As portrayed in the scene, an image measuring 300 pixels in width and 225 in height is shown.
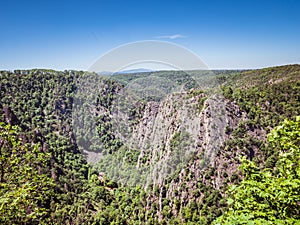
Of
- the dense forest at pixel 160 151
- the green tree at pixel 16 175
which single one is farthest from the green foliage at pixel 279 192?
the green tree at pixel 16 175

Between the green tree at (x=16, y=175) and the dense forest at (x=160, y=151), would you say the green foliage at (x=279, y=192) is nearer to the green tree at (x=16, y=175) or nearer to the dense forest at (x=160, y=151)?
the dense forest at (x=160, y=151)

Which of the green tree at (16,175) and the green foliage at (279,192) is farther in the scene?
the green tree at (16,175)

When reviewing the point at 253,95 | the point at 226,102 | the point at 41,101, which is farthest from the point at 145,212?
the point at 41,101

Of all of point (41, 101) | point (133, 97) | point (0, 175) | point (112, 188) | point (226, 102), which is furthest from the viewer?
point (41, 101)

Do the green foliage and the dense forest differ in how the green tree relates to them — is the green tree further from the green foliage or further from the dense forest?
the green foliage

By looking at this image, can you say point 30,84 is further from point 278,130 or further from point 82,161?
point 278,130

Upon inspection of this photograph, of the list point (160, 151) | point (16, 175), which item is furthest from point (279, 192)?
point (160, 151)

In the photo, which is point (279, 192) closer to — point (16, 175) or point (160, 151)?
point (16, 175)

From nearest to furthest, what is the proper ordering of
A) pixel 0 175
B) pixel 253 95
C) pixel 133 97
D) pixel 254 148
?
pixel 0 175, pixel 254 148, pixel 253 95, pixel 133 97
